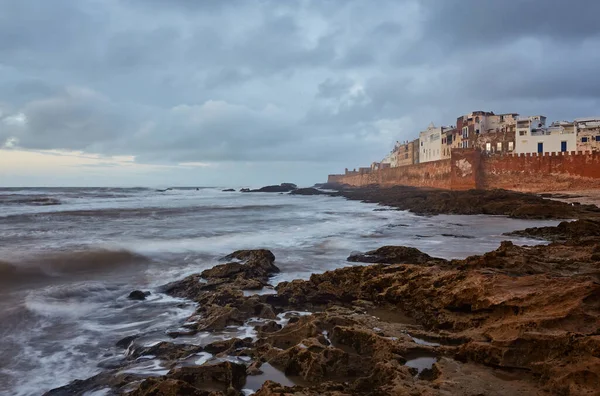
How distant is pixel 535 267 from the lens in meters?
5.59

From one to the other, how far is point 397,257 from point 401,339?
411 cm

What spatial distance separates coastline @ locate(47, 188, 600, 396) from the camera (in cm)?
299

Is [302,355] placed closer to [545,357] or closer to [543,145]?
[545,357]

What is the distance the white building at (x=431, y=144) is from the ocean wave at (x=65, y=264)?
57.4m

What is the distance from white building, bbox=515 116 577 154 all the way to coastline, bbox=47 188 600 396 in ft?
149

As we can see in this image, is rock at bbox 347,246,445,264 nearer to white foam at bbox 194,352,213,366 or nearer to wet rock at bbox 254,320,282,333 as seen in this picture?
wet rock at bbox 254,320,282,333

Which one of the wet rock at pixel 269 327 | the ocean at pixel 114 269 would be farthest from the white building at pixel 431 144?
the wet rock at pixel 269 327

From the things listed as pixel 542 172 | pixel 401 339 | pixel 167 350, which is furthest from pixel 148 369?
pixel 542 172

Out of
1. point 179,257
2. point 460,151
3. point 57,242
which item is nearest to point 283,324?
point 179,257

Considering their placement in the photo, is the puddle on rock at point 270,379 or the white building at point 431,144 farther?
the white building at point 431,144

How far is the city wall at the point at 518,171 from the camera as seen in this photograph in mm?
31203

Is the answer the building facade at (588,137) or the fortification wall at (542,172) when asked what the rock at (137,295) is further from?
the building facade at (588,137)

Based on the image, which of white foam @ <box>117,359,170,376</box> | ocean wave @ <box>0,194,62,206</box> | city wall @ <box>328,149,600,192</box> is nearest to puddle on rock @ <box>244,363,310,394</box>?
Result: white foam @ <box>117,359,170,376</box>

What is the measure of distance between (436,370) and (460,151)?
37.3 m
